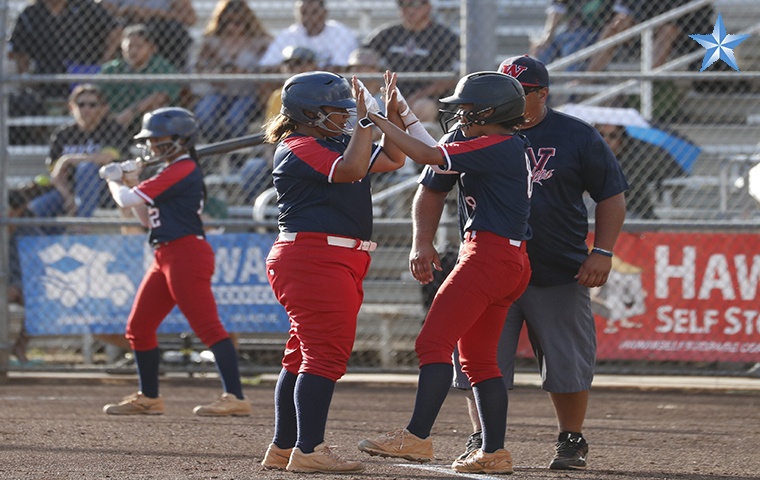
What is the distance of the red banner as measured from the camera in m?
8.73

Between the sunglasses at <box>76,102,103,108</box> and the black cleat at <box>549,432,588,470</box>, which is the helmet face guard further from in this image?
the black cleat at <box>549,432,588,470</box>

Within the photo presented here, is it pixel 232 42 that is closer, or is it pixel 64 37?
pixel 232 42

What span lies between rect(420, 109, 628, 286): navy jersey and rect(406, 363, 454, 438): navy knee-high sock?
32.8 inches

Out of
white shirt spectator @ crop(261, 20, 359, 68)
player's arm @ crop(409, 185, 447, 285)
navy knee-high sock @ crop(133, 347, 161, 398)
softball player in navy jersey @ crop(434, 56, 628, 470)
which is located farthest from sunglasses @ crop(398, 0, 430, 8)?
player's arm @ crop(409, 185, 447, 285)

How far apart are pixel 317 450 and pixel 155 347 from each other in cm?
266

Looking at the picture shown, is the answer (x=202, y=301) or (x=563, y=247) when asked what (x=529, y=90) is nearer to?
(x=563, y=247)

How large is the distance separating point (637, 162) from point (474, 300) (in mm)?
4870

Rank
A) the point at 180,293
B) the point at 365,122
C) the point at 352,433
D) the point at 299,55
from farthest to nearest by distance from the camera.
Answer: the point at 299,55 → the point at 180,293 → the point at 352,433 → the point at 365,122

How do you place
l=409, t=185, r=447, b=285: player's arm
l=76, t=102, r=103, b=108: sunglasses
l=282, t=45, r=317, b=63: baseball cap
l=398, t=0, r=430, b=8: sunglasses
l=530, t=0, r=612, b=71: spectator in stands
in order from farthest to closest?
l=530, t=0, r=612, b=71: spectator in stands
l=398, t=0, r=430, b=8: sunglasses
l=76, t=102, r=103, b=108: sunglasses
l=282, t=45, r=317, b=63: baseball cap
l=409, t=185, r=447, b=285: player's arm

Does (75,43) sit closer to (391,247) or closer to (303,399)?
(391,247)

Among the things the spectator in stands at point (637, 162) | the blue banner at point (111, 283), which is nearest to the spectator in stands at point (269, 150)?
the blue banner at point (111, 283)

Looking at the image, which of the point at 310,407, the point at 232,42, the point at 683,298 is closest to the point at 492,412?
the point at 310,407

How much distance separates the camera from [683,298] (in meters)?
8.81

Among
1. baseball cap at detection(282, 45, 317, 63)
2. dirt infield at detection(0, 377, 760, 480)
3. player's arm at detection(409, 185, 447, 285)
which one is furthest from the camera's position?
baseball cap at detection(282, 45, 317, 63)
